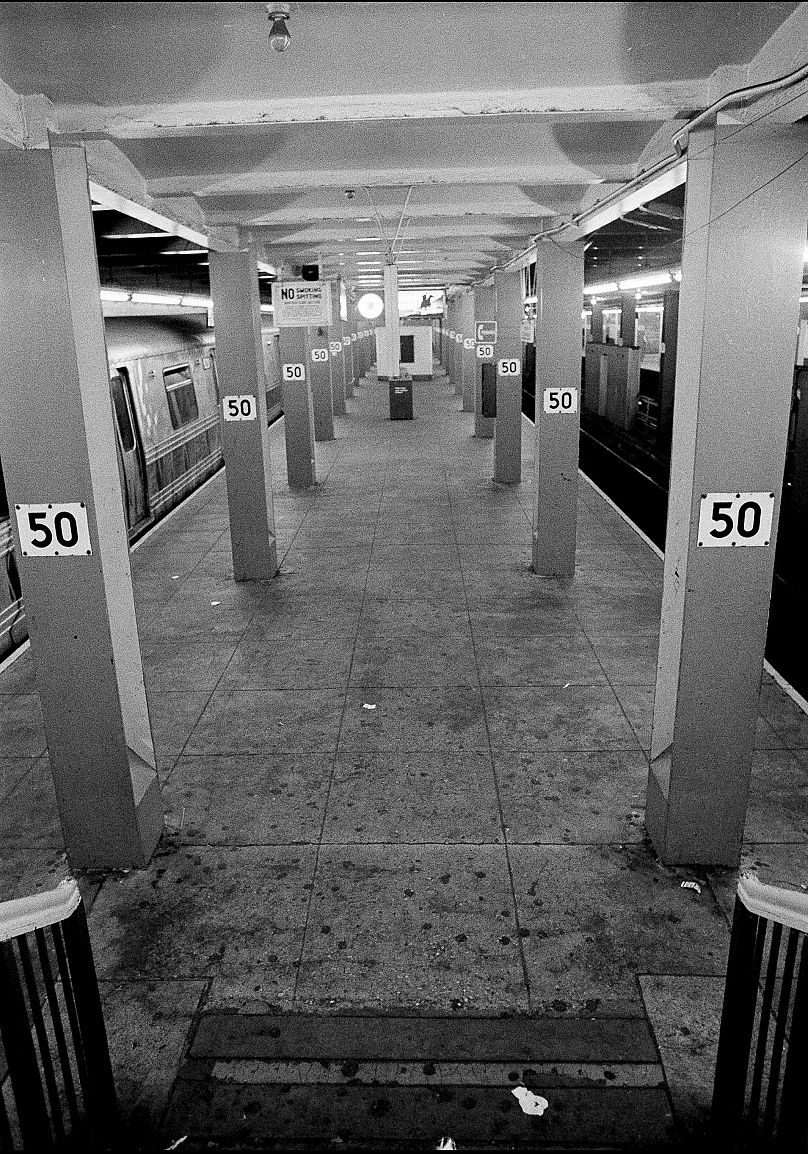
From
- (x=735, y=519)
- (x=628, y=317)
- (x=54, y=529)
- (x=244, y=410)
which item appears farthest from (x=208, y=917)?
(x=628, y=317)

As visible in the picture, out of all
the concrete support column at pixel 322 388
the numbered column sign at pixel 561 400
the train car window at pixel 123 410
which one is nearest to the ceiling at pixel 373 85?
the numbered column sign at pixel 561 400

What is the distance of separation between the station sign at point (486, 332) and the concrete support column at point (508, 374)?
3085 mm

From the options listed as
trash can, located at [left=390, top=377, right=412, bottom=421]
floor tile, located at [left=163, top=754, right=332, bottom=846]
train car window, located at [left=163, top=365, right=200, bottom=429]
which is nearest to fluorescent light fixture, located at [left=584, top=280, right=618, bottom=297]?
trash can, located at [left=390, top=377, right=412, bottom=421]

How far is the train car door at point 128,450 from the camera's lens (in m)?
12.2

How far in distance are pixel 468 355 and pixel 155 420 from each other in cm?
1540

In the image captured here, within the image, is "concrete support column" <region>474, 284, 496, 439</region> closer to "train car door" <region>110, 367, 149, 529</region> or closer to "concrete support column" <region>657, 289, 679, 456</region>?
"concrete support column" <region>657, 289, 679, 456</region>

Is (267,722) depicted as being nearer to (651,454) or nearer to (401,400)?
(651,454)

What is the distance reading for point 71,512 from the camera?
15.1ft

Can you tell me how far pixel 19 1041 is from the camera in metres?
2.74

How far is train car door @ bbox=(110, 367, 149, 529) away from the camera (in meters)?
12.2

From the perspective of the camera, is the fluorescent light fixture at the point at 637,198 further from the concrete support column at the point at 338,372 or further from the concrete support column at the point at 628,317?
the concrete support column at the point at 338,372

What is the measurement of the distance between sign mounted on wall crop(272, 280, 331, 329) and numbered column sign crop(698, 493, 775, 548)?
7.26 metres

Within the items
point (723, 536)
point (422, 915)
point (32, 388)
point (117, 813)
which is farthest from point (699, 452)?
point (117, 813)

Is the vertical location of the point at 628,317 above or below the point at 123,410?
above
